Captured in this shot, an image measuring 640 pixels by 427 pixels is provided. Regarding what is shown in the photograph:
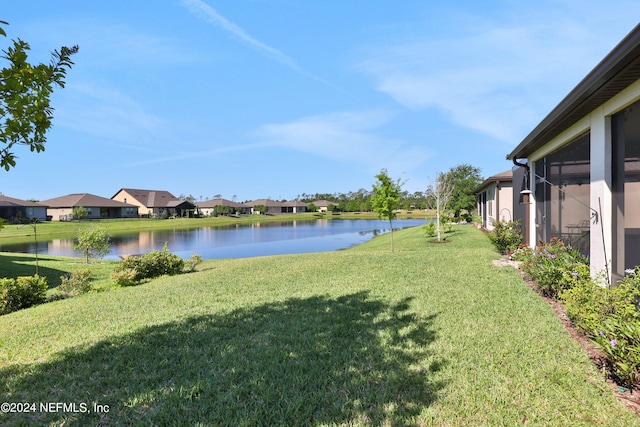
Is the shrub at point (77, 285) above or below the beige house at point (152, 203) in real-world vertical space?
below

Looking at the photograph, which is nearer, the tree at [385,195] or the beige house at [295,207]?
the tree at [385,195]

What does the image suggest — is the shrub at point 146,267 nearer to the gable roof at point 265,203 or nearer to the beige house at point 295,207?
the gable roof at point 265,203

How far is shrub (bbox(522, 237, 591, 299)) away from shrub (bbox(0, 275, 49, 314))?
34.9 ft

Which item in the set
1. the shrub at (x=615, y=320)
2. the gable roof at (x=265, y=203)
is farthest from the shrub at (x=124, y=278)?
the gable roof at (x=265, y=203)

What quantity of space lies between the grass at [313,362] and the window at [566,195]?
1.88 metres

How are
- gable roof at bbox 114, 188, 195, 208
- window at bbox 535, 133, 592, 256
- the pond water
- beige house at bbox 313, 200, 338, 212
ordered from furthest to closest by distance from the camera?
beige house at bbox 313, 200, 338, 212 < gable roof at bbox 114, 188, 195, 208 < the pond water < window at bbox 535, 133, 592, 256

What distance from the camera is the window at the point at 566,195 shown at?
6.02m

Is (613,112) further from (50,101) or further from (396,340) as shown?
(50,101)

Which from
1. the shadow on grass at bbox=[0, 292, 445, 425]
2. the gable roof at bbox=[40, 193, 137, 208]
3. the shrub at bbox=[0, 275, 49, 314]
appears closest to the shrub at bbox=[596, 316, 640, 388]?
the shadow on grass at bbox=[0, 292, 445, 425]

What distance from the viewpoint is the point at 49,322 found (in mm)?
5270

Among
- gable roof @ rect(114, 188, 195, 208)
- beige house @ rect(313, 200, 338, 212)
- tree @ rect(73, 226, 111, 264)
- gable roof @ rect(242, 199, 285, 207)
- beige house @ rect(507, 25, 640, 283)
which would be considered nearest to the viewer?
beige house @ rect(507, 25, 640, 283)

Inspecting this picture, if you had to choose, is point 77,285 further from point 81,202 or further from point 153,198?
point 153,198

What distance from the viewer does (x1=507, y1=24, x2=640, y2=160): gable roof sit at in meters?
3.18

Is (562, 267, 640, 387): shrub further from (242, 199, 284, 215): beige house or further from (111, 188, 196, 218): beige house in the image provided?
(242, 199, 284, 215): beige house
